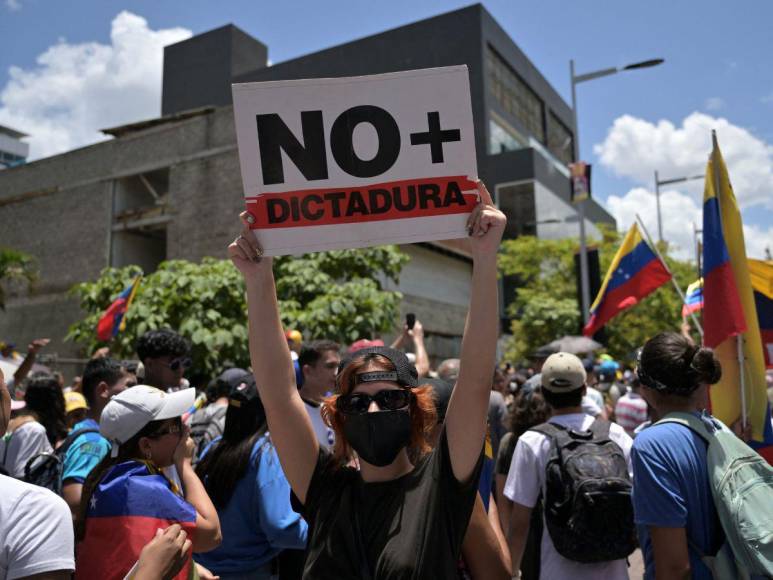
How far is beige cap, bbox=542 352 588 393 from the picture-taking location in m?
3.81

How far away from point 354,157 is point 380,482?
3.67 feet

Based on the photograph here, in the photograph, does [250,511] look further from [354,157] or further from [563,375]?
[354,157]

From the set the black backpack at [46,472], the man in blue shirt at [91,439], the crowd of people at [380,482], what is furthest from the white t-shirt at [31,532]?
the black backpack at [46,472]

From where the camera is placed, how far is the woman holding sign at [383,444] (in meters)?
2.09

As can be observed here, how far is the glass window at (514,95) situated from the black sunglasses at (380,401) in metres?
35.3

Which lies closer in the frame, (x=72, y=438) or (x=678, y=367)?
(x=678, y=367)

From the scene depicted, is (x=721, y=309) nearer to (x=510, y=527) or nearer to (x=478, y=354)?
(x=510, y=527)

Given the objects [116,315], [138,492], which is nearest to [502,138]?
[116,315]

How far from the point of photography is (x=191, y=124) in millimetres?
27500

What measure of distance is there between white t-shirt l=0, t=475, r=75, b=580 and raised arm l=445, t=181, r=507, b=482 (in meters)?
1.12

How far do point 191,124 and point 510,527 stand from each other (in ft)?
86.7

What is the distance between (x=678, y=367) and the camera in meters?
2.91

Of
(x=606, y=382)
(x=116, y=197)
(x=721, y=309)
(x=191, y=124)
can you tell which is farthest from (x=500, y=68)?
(x=721, y=309)

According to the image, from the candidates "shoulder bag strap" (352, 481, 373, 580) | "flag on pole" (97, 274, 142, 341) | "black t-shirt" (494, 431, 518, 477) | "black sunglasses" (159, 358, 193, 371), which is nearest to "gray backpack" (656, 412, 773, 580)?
"shoulder bag strap" (352, 481, 373, 580)
